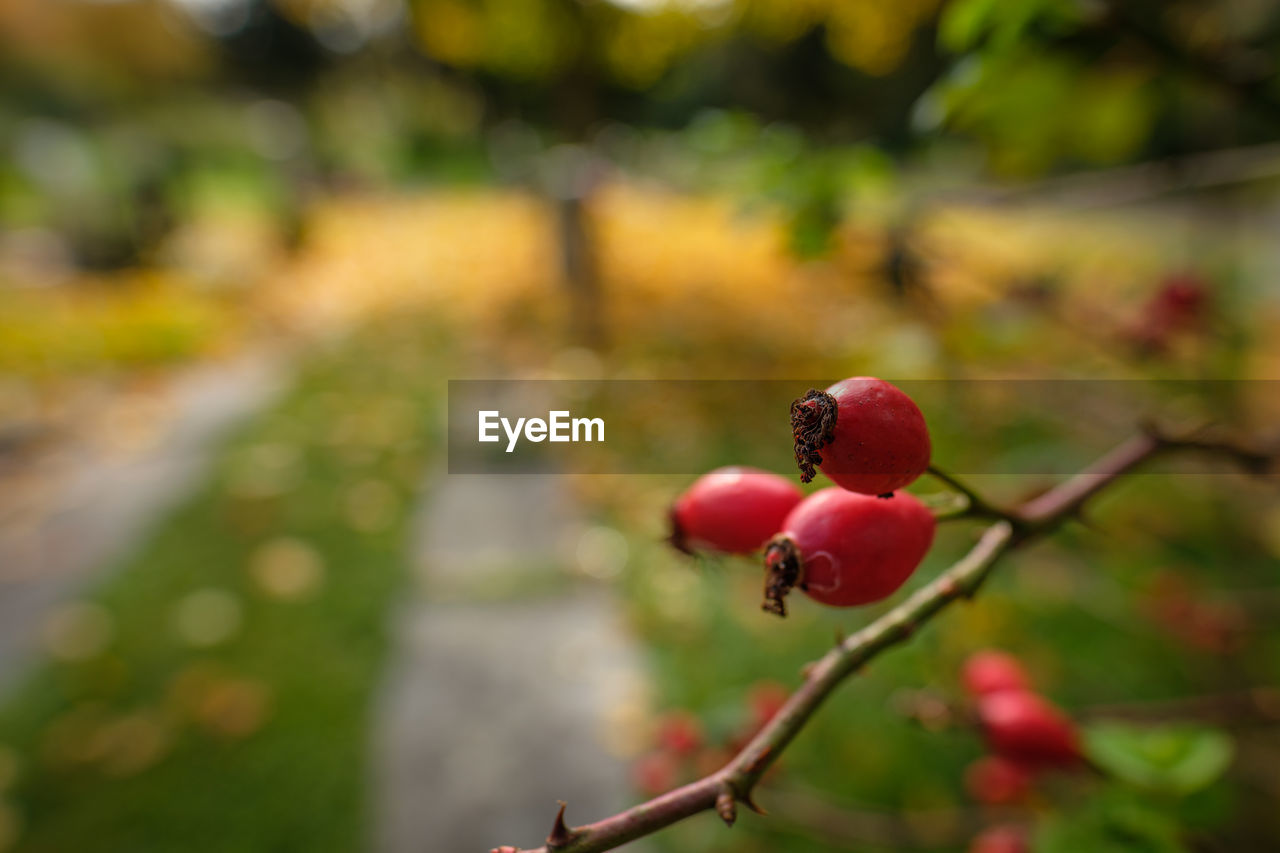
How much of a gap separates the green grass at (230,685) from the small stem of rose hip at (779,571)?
1.81 meters

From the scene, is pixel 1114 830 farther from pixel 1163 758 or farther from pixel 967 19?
pixel 967 19

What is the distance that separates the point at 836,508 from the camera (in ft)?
1.58

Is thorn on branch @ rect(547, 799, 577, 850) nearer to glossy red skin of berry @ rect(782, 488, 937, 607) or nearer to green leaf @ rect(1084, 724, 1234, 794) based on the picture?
glossy red skin of berry @ rect(782, 488, 937, 607)

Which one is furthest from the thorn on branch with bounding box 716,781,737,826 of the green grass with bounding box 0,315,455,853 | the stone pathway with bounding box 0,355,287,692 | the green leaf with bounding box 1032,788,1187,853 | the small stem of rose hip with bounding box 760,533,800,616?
the stone pathway with bounding box 0,355,287,692

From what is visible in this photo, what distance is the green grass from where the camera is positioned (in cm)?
193

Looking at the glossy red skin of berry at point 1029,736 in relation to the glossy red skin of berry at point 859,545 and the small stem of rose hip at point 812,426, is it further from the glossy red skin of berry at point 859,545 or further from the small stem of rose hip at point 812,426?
the small stem of rose hip at point 812,426

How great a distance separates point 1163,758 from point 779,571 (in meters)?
0.54

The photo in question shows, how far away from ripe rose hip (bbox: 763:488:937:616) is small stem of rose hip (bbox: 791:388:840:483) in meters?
0.06

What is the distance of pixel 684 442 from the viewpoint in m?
3.73

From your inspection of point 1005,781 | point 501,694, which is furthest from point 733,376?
point 1005,781

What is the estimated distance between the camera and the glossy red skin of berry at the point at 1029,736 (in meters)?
0.80

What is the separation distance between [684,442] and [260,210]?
10551 mm

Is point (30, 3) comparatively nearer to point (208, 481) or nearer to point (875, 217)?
point (208, 481)

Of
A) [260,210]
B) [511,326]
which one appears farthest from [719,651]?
[260,210]
